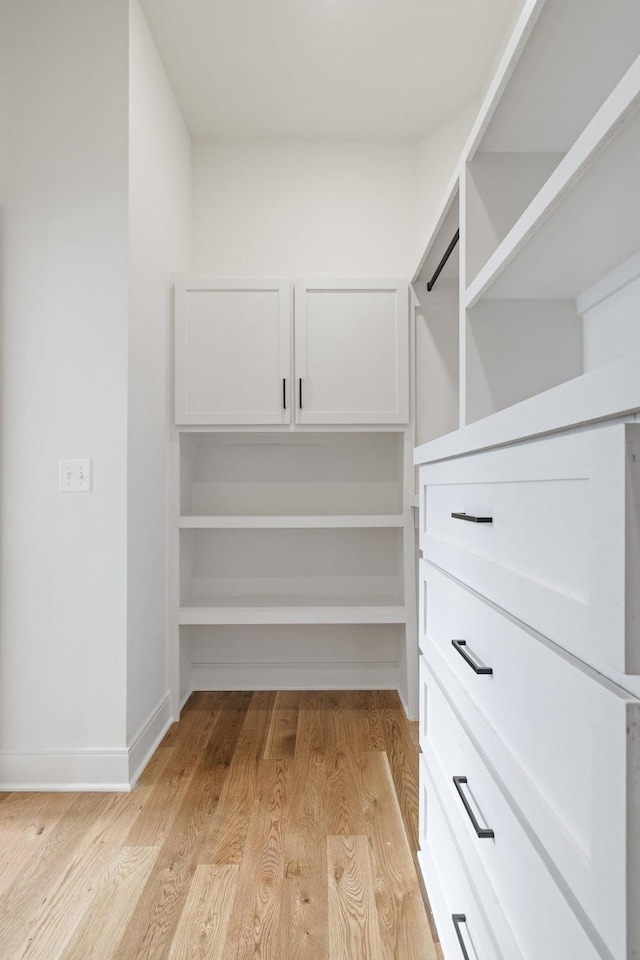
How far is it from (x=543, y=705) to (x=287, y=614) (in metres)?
1.98

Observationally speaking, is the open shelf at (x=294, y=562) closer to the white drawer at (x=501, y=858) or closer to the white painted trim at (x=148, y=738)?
the white painted trim at (x=148, y=738)

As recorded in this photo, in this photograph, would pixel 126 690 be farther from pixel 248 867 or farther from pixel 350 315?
pixel 350 315

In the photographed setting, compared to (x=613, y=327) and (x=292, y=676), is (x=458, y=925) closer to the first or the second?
(x=613, y=327)

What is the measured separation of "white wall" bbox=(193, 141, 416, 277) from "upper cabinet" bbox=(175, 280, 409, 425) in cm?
43

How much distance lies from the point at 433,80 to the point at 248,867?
9.54 feet

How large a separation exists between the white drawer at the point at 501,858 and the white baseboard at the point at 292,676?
1681 mm

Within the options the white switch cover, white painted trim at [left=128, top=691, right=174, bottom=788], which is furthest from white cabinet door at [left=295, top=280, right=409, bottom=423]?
white painted trim at [left=128, top=691, right=174, bottom=788]

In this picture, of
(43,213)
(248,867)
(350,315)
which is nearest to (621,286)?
(350,315)

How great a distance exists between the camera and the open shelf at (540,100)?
3.54 feet

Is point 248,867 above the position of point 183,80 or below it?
below

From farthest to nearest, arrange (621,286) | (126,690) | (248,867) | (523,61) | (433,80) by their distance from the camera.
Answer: (433,80) < (126,690) < (248,867) < (621,286) < (523,61)

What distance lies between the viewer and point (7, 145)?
200cm

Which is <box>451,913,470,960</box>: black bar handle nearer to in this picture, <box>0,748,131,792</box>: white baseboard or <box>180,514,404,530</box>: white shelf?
<box>0,748,131,792</box>: white baseboard

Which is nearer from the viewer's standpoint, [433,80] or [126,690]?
[126,690]
